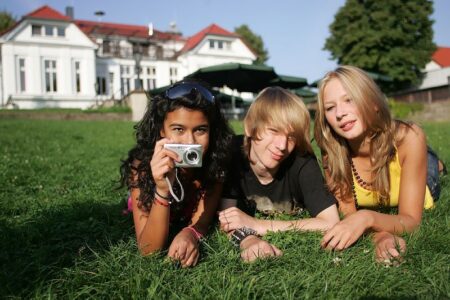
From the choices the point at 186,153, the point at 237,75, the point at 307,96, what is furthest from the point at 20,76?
the point at 186,153

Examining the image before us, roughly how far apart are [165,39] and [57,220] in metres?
41.9

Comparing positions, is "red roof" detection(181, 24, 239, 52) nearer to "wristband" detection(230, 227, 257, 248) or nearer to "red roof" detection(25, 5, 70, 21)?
"red roof" detection(25, 5, 70, 21)

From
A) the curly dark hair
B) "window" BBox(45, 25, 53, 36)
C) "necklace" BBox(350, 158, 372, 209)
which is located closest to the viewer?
the curly dark hair

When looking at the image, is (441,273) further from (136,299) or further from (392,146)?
(136,299)

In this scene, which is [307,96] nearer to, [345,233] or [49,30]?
[345,233]

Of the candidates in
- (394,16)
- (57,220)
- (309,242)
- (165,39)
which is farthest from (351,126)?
(165,39)

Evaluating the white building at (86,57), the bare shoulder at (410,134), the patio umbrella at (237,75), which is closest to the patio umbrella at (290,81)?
the patio umbrella at (237,75)

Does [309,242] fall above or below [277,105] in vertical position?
below

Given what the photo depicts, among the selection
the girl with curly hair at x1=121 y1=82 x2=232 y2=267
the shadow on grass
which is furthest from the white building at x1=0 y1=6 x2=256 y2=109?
the girl with curly hair at x1=121 y1=82 x2=232 y2=267

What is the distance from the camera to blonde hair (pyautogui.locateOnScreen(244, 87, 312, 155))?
9.12ft

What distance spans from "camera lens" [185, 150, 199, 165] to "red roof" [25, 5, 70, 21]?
125 ft

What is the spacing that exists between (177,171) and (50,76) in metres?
37.3

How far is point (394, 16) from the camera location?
36.9 m

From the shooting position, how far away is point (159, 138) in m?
2.55
